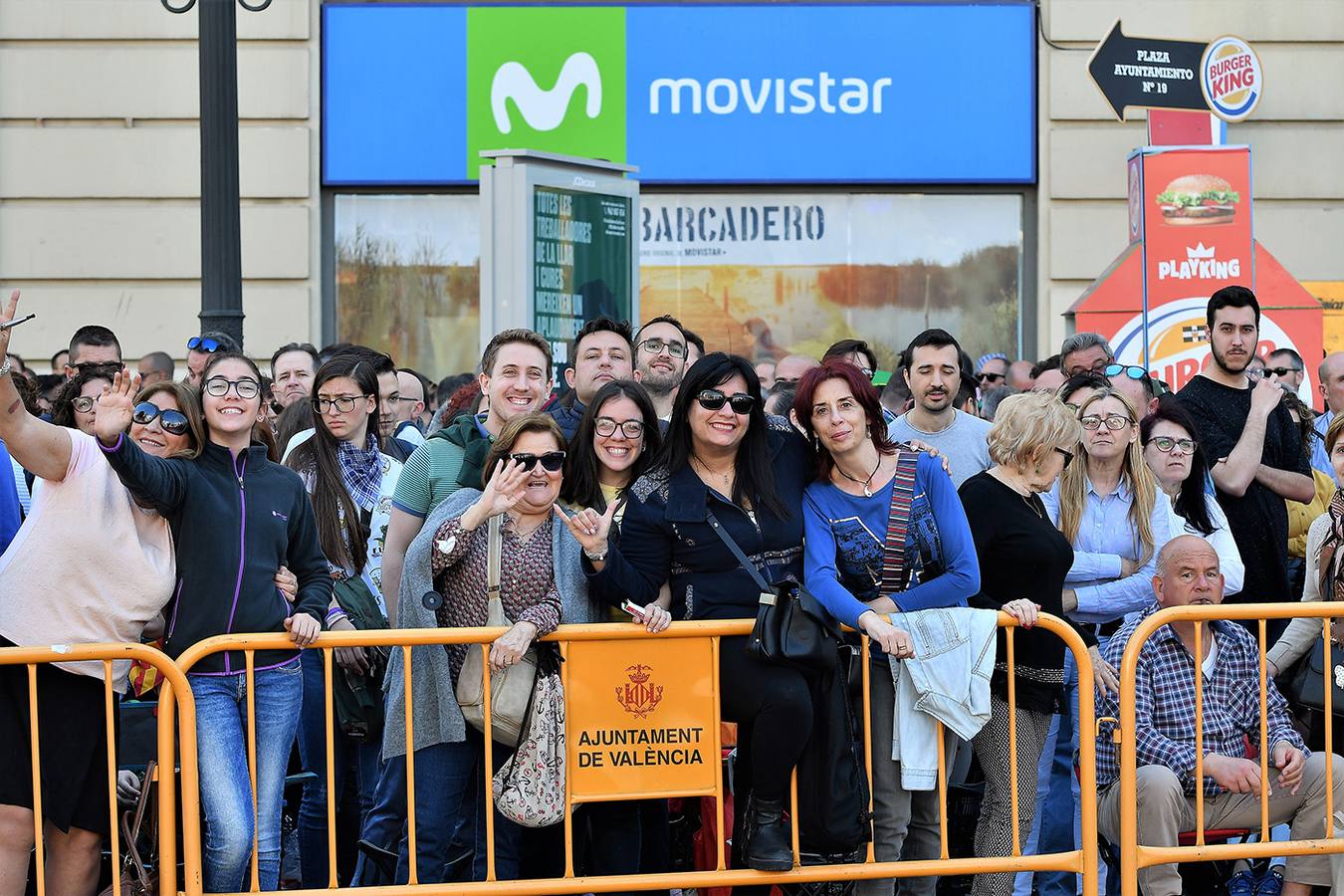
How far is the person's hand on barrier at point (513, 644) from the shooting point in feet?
18.1

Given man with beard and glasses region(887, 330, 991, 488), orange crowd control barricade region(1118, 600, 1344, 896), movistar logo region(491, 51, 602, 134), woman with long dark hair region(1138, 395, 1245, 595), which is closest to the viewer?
orange crowd control barricade region(1118, 600, 1344, 896)

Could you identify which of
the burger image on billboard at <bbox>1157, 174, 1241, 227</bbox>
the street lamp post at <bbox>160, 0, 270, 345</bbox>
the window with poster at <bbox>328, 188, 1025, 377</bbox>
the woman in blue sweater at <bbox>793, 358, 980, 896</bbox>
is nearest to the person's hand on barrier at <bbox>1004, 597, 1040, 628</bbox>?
the woman in blue sweater at <bbox>793, 358, 980, 896</bbox>

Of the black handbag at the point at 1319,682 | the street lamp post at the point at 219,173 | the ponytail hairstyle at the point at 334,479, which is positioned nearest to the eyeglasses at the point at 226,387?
the ponytail hairstyle at the point at 334,479

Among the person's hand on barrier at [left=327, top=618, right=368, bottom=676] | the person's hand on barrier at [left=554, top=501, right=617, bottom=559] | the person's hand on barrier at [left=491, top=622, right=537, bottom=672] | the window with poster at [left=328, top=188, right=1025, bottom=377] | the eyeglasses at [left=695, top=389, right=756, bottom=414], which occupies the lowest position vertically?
the person's hand on barrier at [left=327, top=618, right=368, bottom=676]

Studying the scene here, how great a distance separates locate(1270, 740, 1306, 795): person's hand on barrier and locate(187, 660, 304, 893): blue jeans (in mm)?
3535

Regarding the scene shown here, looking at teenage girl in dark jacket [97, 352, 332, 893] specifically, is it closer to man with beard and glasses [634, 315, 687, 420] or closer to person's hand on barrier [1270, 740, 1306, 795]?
man with beard and glasses [634, 315, 687, 420]

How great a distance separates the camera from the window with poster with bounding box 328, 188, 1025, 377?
45.0ft

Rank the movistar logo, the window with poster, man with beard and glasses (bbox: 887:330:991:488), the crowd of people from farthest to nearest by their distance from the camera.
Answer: the window with poster, the movistar logo, man with beard and glasses (bbox: 887:330:991:488), the crowd of people

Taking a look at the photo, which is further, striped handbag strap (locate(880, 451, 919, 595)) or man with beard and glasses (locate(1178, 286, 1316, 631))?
man with beard and glasses (locate(1178, 286, 1316, 631))

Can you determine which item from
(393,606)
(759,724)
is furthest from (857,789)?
(393,606)

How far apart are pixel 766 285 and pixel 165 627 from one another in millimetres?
8763

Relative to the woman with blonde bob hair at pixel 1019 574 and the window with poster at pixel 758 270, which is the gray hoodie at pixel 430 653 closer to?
the woman with blonde bob hair at pixel 1019 574

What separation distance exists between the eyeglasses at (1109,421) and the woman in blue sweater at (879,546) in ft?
4.23

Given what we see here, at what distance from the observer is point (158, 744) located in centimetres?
538
